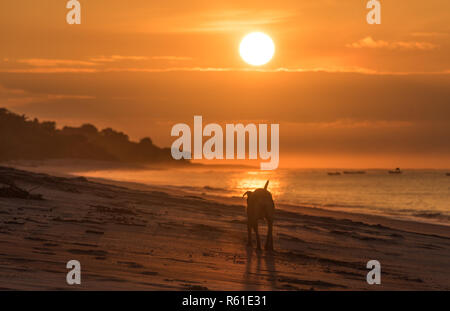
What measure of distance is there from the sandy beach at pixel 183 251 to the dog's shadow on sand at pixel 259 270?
2 centimetres

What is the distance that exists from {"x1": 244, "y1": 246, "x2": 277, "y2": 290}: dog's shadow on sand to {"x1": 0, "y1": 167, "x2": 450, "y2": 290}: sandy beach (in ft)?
0.07

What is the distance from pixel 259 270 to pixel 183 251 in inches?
83.3

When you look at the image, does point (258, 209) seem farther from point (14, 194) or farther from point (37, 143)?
point (37, 143)

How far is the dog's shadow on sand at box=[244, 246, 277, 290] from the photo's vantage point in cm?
1209

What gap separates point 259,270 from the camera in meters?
13.6

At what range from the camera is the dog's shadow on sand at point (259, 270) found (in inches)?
476

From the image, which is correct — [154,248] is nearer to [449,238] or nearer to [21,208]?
[21,208]

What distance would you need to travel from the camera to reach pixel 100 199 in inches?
979

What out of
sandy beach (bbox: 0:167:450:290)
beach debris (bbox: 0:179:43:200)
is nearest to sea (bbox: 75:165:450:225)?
sandy beach (bbox: 0:167:450:290)

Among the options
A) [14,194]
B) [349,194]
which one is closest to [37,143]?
[349,194]

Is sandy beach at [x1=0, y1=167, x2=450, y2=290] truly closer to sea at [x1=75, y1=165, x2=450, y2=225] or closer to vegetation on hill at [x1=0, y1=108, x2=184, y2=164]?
sea at [x1=75, y1=165, x2=450, y2=225]

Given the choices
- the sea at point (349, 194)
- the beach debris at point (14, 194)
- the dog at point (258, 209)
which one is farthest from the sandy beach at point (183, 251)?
the sea at point (349, 194)

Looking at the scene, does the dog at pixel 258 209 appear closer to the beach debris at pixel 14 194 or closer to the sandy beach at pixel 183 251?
the sandy beach at pixel 183 251
